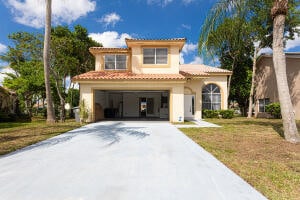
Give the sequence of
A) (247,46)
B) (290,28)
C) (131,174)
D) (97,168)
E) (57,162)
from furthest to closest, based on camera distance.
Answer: (247,46)
(290,28)
(57,162)
(97,168)
(131,174)

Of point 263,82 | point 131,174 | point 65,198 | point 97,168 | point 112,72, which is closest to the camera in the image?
point 65,198

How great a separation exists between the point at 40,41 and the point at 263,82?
27929 millimetres

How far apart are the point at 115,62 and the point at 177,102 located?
760 cm

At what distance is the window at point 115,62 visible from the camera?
1841 centimetres

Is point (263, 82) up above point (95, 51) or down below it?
below

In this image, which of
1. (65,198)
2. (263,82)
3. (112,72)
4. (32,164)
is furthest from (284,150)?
(263,82)

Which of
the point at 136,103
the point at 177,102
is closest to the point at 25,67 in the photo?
the point at 136,103

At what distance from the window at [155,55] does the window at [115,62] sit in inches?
102

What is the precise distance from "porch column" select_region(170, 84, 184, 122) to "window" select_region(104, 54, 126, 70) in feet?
20.0

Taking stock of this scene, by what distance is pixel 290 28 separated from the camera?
75.0ft

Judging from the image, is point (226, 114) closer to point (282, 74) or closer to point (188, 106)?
point (188, 106)

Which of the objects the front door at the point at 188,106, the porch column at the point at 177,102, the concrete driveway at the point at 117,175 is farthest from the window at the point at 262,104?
the concrete driveway at the point at 117,175

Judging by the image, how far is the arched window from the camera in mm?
21578

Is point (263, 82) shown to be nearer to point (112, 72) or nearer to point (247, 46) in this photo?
point (247, 46)
